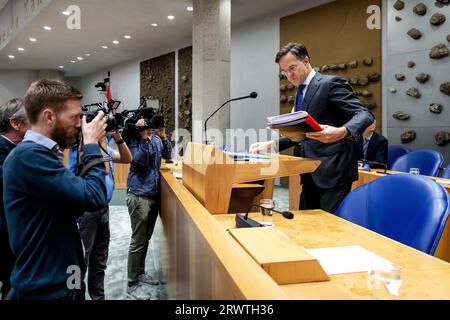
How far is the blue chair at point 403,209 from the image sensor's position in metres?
1.20

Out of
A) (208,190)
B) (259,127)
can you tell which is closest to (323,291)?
(208,190)

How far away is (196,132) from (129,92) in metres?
6.80

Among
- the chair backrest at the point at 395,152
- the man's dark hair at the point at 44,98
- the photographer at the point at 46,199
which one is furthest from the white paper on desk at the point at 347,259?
the chair backrest at the point at 395,152

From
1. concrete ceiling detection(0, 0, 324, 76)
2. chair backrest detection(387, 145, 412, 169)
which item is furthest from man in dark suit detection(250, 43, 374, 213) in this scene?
concrete ceiling detection(0, 0, 324, 76)

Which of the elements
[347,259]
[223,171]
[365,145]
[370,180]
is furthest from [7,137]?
[365,145]

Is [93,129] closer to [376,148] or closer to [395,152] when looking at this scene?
[376,148]

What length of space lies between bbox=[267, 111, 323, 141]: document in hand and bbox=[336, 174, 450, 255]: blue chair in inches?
14.1

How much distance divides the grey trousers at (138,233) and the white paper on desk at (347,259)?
5.99 feet

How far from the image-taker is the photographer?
4.10 feet

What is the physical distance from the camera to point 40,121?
1.36m

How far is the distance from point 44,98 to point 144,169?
1.46 m

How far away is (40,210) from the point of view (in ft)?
4.25

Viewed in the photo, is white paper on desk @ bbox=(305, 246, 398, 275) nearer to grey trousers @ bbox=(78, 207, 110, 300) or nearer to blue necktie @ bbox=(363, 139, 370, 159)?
grey trousers @ bbox=(78, 207, 110, 300)
